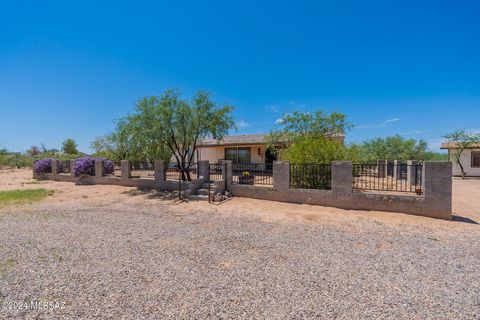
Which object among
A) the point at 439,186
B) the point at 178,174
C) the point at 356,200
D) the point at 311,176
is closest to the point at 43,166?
the point at 178,174

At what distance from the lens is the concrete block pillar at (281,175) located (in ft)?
30.2

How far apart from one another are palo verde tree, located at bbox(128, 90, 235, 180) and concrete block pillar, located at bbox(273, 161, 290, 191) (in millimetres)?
4446

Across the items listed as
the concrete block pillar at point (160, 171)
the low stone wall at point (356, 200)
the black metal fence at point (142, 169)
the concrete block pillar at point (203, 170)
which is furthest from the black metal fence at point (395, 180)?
the black metal fence at point (142, 169)

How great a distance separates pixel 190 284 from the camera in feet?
11.1

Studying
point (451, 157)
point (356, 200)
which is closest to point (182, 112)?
point (356, 200)

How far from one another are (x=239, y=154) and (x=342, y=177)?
12019 mm

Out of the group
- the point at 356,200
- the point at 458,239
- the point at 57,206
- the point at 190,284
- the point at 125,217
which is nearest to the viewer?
the point at 190,284

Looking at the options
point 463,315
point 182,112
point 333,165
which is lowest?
point 463,315

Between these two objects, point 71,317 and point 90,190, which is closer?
point 71,317

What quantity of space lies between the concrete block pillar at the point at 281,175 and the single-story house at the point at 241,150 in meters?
8.46

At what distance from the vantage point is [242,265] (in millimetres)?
4027

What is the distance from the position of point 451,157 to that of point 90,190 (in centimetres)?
2847

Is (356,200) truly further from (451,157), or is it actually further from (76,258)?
(451,157)

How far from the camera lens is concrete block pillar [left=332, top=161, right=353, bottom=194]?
8.09 meters
